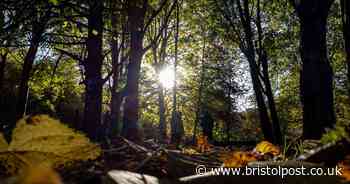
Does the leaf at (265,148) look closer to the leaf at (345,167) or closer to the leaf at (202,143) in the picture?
the leaf at (345,167)

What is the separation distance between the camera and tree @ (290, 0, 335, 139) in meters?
7.00

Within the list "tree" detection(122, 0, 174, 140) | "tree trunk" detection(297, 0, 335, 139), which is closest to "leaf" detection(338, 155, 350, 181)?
"tree trunk" detection(297, 0, 335, 139)

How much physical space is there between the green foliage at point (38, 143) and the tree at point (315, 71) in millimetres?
6046

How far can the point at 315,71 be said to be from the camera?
7.15 meters

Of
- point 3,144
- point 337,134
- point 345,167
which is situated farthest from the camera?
point 337,134

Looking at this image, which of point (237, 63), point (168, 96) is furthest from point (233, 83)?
point (168, 96)

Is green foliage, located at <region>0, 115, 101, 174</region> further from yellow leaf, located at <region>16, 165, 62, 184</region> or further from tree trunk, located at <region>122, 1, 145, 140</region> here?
tree trunk, located at <region>122, 1, 145, 140</region>

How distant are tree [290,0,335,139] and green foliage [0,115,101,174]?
605cm

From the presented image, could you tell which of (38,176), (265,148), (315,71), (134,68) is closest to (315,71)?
(315,71)

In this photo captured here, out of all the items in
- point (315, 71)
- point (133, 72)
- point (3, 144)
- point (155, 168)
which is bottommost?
point (155, 168)

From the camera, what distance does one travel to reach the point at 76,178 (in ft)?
4.12

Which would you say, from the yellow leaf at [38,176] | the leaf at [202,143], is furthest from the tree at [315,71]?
the yellow leaf at [38,176]

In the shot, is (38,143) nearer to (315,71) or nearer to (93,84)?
(315,71)

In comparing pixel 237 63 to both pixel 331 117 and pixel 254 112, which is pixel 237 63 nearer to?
pixel 254 112
